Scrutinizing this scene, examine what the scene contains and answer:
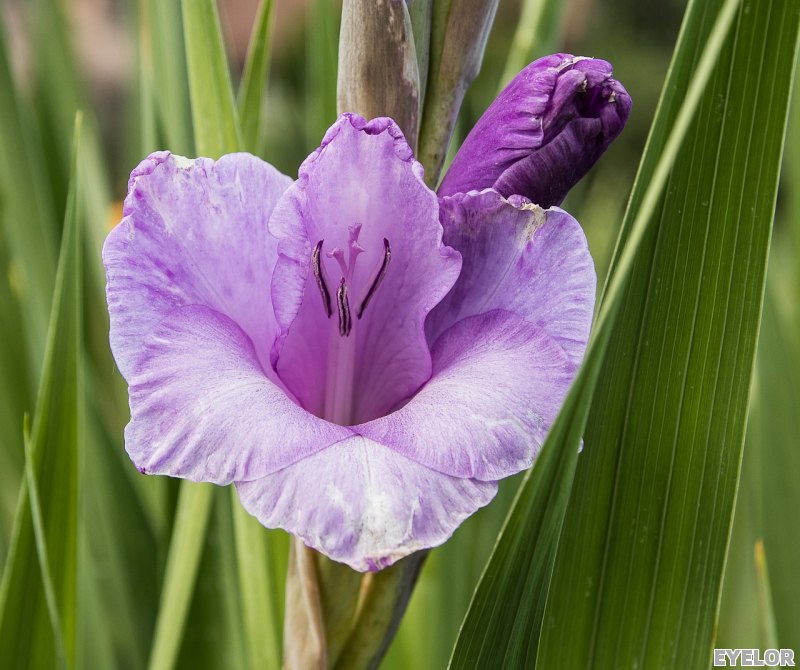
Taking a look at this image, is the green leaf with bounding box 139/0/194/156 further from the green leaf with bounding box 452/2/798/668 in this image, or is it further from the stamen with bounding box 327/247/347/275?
the green leaf with bounding box 452/2/798/668

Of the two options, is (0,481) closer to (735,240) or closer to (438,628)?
(438,628)

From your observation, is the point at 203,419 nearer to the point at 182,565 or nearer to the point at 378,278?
the point at 378,278

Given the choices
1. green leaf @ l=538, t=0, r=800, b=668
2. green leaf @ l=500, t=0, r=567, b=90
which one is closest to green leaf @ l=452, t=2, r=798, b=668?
green leaf @ l=538, t=0, r=800, b=668

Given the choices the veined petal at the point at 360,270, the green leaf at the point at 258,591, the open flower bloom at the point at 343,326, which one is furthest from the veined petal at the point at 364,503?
the green leaf at the point at 258,591

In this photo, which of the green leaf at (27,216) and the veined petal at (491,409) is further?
the green leaf at (27,216)

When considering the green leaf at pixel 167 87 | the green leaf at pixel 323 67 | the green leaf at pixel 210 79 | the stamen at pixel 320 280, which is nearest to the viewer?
the stamen at pixel 320 280

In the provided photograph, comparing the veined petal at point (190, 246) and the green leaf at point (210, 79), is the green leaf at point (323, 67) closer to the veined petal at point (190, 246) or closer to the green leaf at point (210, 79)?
the green leaf at point (210, 79)
